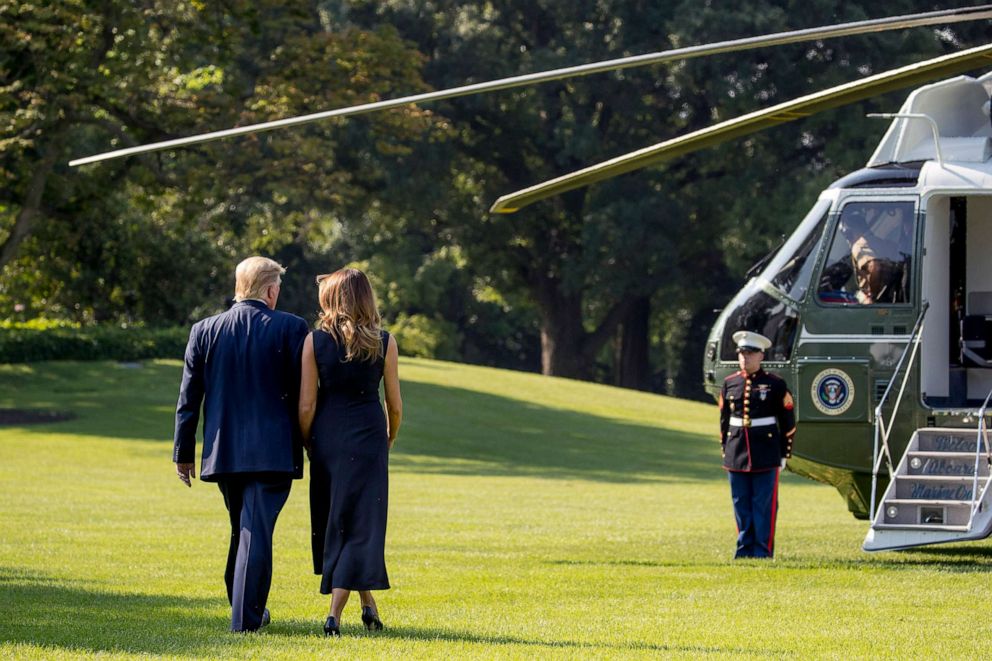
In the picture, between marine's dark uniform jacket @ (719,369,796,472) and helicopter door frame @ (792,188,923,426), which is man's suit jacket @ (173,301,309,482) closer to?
marine's dark uniform jacket @ (719,369,796,472)

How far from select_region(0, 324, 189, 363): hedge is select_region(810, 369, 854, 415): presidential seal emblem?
2634 cm

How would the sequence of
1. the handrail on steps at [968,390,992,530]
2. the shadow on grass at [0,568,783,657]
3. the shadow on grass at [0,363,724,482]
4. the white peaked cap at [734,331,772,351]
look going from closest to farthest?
the shadow on grass at [0,568,783,657], the handrail on steps at [968,390,992,530], the white peaked cap at [734,331,772,351], the shadow on grass at [0,363,724,482]

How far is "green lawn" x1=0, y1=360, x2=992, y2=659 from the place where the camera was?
741cm

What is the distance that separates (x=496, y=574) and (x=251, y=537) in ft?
12.5

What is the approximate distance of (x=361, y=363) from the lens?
7293mm

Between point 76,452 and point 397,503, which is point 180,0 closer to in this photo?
point 76,452

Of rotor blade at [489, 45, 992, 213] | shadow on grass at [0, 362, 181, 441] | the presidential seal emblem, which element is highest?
rotor blade at [489, 45, 992, 213]

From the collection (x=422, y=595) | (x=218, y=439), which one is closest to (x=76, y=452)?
(x=422, y=595)

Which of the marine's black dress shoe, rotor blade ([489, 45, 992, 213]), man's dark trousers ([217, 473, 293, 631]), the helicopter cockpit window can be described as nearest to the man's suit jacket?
man's dark trousers ([217, 473, 293, 631])

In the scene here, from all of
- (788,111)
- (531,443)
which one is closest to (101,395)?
(531,443)

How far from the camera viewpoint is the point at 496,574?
1080 cm

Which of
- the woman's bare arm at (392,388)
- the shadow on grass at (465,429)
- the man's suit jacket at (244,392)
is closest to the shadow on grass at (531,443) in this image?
the shadow on grass at (465,429)

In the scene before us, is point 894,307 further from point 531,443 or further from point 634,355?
point 634,355

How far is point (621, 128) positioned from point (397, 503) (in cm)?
2862
